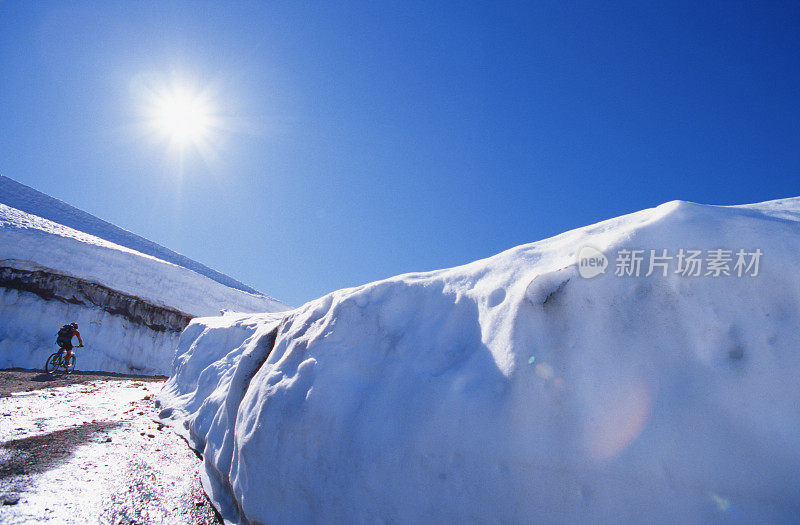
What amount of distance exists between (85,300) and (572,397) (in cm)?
2087

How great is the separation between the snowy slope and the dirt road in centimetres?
2265

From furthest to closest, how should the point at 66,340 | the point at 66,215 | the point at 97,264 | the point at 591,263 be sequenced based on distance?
the point at 66,215, the point at 97,264, the point at 66,340, the point at 591,263

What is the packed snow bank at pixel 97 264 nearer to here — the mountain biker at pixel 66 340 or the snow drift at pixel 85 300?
the snow drift at pixel 85 300

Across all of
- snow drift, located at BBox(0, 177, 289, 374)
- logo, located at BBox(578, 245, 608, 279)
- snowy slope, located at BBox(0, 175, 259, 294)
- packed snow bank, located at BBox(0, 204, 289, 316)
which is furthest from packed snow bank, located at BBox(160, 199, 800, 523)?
snowy slope, located at BBox(0, 175, 259, 294)

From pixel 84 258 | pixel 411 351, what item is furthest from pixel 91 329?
pixel 411 351

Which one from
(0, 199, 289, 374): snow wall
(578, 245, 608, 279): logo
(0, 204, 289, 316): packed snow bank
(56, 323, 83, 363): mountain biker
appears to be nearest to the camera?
(578, 245, 608, 279): logo

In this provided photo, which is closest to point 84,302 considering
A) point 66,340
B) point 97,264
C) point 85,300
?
point 85,300

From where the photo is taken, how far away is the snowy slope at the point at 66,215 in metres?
21.5

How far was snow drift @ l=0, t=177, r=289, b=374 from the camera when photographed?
46.8 ft

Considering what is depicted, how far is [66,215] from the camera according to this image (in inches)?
960

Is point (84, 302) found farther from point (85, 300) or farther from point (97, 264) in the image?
point (97, 264)

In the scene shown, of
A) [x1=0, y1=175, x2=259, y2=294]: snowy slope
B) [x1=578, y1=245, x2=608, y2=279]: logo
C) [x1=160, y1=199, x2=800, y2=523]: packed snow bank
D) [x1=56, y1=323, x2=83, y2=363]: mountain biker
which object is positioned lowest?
[x1=56, y1=323, x2=83, y2=363]: mountain biker

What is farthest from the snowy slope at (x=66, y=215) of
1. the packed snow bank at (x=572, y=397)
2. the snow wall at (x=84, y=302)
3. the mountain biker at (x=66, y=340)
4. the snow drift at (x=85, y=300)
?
the packed snow bank at (x=572, y=397)

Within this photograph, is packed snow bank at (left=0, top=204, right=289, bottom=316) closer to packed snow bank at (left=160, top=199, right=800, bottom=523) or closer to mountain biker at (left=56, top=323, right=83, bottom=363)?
mountain biker at (left=56, top=323, right=83, bottom=363)
